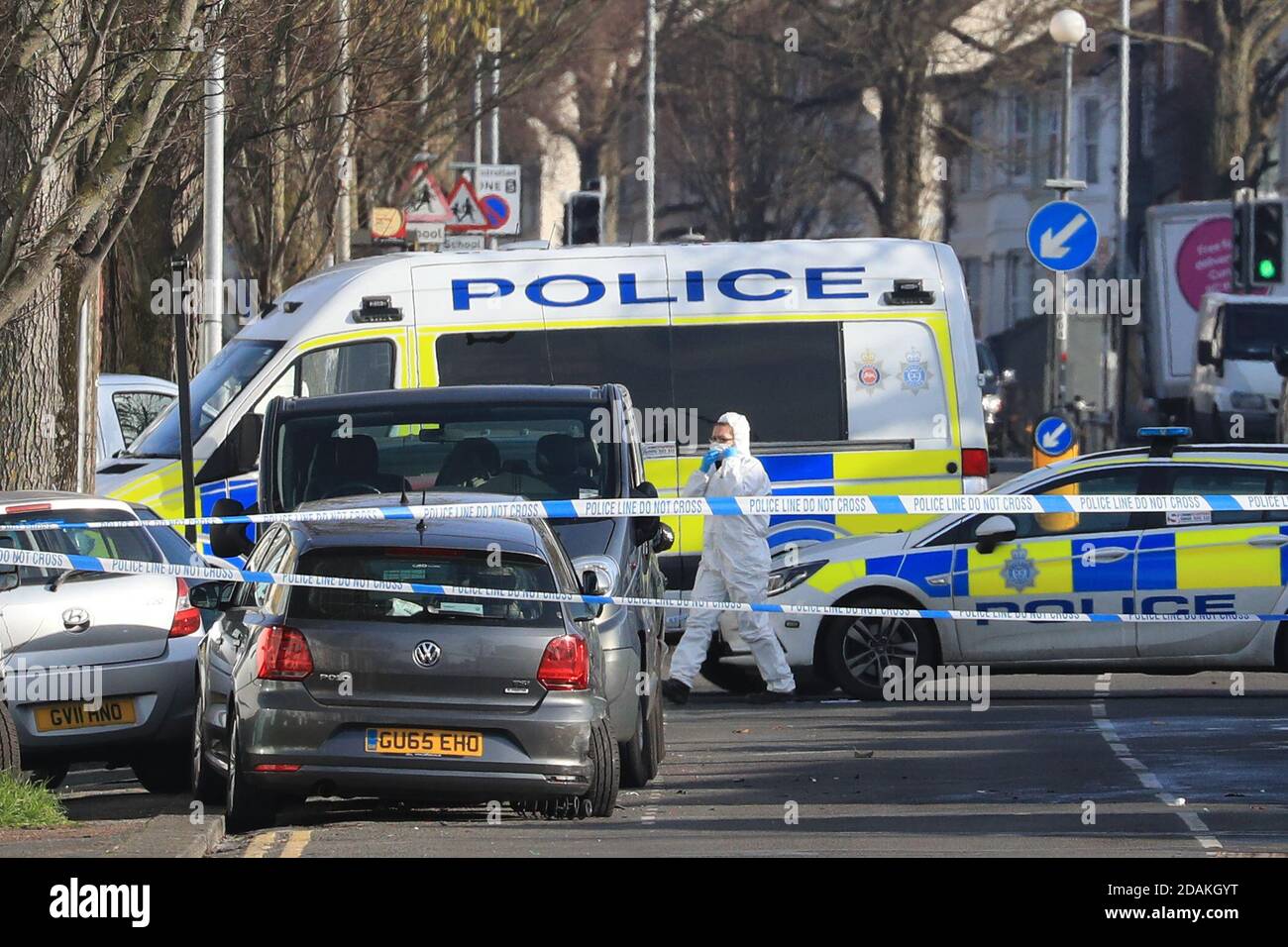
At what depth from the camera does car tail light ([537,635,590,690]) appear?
935 cm

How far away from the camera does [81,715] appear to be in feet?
35.3

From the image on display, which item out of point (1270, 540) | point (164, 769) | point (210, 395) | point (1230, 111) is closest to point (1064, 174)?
point (1270, 540)

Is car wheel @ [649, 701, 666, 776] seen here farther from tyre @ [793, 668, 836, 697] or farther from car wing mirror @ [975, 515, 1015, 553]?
car wing mirror @ [975, 515, 1015, 553]

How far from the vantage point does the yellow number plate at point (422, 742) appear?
9250mm

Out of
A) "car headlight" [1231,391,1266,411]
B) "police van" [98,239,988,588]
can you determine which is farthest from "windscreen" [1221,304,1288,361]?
"police van" [98,239,988,588]

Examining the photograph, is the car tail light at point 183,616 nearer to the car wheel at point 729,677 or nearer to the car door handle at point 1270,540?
the car wheel at point 729,677

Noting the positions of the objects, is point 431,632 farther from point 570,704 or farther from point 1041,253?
point 1041,253

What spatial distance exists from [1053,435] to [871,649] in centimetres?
752

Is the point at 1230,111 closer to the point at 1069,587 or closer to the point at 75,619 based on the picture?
the point at 1069,587

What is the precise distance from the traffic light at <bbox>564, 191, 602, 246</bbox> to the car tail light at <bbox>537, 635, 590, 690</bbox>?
16937mm

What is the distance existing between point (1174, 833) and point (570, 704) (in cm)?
239

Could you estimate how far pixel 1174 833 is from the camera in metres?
9.12
